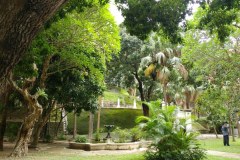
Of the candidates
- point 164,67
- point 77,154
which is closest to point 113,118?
point 164,67

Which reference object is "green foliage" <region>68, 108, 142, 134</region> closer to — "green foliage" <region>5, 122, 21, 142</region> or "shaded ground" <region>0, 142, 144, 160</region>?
"green foliage" <region>5, 122, 21, 142</region>

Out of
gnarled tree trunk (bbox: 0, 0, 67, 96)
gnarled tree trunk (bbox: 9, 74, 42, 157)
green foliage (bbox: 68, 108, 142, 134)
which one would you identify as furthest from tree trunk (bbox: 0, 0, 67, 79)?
green foliage (bbox: 68, 108, 142, 134)

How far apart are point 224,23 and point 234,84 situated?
7.88m

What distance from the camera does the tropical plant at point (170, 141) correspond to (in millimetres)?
10828

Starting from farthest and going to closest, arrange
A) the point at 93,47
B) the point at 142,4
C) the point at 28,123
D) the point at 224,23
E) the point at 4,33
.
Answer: the point at 93,47
the point at 28,123
the point at 224,23
the point at 142,4
the point at 4,33

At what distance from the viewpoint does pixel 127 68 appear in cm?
2792

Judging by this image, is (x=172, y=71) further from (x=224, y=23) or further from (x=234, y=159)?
(x=224, y=23)

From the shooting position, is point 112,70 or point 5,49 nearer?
point 5,49

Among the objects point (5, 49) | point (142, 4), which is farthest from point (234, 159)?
point (5, 49)

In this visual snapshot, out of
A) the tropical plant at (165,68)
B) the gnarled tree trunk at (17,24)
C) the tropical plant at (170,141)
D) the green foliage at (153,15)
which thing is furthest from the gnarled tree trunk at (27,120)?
the tropical plant at (165,68)

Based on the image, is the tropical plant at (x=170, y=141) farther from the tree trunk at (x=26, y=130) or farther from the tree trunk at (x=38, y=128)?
the tree trunk at (x=38, y=128)

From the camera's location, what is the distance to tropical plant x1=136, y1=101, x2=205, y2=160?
10828 mm

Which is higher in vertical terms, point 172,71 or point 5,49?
point 172,71

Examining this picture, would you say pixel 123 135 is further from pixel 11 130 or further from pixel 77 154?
pixel 11 130
